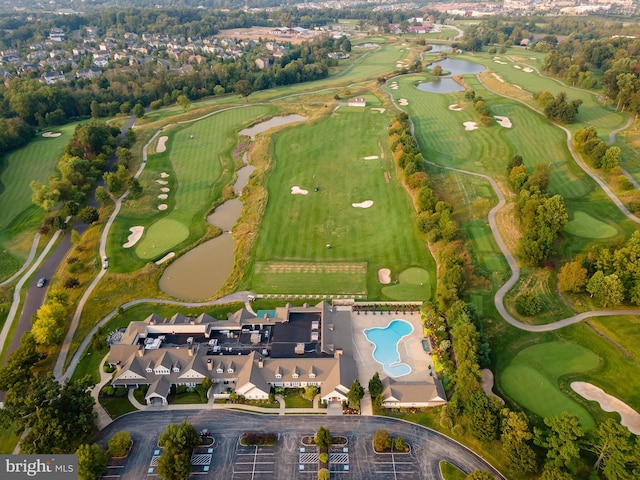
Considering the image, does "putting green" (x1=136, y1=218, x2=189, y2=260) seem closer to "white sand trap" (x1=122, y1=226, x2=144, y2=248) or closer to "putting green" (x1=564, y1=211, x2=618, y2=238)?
"white sand trap" (x1=122, y1=226, x2=144, y2=248)

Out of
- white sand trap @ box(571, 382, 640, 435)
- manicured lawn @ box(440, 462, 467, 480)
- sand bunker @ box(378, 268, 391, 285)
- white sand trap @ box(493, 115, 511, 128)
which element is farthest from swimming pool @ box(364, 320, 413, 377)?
white sand trap @ box(493, 115, 511, 128)

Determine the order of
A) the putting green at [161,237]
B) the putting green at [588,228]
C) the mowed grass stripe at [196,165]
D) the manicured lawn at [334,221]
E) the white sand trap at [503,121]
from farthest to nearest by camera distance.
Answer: the white sand trap at [503,121] < the mowed grass stripe at [196,165] < the putting green at [161,237] < the putting green at [588,228] < the manicured lawn at [334,221]

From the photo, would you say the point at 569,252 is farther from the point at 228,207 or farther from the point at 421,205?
the point at 228,207

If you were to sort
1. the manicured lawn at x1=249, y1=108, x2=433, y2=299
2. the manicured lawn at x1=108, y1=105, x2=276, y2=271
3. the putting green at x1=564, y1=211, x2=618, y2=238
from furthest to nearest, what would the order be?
the manicured lawn at x1=108, y1=105, x2=276, y2=271
the putting green at x1=564, y1=211, x2=618, y2=238
the manicured lawn at x1=249, y1=108, x2=433, y2=299

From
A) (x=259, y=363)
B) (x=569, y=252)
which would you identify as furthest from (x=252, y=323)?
(x=569, y=252)

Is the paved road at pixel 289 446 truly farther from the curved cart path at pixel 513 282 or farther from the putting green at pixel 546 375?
the curved cart path at pixel 513 282

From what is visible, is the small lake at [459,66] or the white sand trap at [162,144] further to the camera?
the small lake at [459,66]

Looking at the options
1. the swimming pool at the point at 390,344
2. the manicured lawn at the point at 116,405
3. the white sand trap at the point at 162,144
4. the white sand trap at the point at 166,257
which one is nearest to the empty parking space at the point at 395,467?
the swimming pool at the point at 390,344
